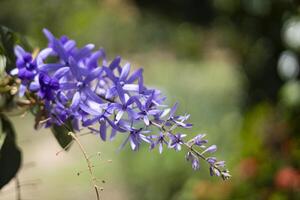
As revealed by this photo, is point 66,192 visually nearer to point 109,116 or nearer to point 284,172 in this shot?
point 284,172

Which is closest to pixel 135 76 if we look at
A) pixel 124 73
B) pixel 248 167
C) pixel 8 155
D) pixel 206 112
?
pixel 124 73

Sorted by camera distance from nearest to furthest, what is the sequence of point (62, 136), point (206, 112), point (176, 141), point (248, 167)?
1. point (176, 141)
2. point (62, 136)
3. point (248, 167)
4. point (206, 112)

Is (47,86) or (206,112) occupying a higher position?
(206,112)

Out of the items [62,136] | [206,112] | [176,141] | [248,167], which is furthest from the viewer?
[206,112]

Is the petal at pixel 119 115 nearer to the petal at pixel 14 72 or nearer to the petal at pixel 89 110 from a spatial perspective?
the petal at pixel 89 110

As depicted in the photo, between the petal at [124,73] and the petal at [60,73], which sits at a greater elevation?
the petal at [124,73]

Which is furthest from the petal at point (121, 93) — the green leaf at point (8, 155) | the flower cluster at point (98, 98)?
the green leaf at point (8, 155)

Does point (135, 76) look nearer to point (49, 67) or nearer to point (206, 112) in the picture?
point (49, 67)
